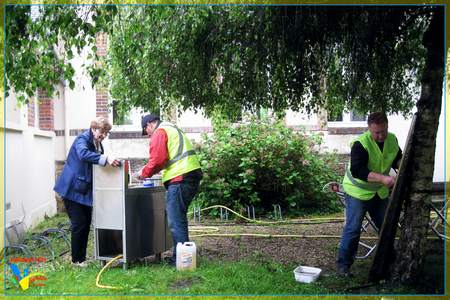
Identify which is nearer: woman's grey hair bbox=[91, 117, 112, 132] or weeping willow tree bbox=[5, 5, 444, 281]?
weeping willow tree bbox=[5, 5, 444, 281]

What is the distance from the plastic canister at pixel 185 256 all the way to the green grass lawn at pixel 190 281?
0.08m

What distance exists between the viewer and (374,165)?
15.2 feet

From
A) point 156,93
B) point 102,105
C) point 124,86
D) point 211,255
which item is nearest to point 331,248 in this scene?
point 211,255

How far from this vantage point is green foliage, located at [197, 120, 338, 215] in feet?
31.2

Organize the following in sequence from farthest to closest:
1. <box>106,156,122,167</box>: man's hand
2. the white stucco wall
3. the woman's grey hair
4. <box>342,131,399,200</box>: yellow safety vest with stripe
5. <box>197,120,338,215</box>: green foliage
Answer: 1. <box>197,120,338,215</box>: green foliage
2. the white stucco wall
3. the woman's grey hair
4. <box>106,156,122,167</box>: man's hand
5. <box>342,131,399,200</box>: yellow safety vest with stripe

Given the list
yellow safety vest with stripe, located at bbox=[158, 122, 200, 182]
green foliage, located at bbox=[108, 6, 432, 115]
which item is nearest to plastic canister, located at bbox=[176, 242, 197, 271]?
yellow safety vest with stripe, located at bbox=[158, 122, 200, 182]

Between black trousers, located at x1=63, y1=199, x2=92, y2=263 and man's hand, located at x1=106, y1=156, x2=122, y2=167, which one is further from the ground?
man's hand, located at x1=106, y1=156, x2=122, y2=167

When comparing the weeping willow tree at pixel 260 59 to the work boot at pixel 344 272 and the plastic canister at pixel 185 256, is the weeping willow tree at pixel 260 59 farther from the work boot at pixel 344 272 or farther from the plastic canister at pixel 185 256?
the plastic canister at pixel 185 256

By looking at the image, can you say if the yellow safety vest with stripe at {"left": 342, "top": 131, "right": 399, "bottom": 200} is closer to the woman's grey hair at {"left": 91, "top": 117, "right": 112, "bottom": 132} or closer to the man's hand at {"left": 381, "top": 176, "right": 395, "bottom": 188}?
the man's hand at {"left": 381, "top": 176, "right": 395, "bottom": 188}

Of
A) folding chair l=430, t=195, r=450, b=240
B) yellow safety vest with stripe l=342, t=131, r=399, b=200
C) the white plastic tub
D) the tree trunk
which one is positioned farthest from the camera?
folding chair l=430, t=195, r=450, b=240

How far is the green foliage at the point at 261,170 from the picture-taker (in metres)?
9.50

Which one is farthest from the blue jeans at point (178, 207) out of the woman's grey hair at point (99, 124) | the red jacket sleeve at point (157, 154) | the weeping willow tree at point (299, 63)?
the weeping willow tree at point (299, 63)

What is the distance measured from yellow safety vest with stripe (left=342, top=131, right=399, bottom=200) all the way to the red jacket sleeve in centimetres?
192

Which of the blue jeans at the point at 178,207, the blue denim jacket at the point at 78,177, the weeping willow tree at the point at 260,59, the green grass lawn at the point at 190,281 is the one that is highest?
the weeping willow tree at the point at 260,59
